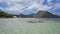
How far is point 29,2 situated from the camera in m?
2.81

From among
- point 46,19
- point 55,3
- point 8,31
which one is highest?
point 55,3

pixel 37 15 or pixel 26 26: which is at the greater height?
pixel 37 15

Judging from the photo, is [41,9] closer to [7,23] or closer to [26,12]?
[26,12]

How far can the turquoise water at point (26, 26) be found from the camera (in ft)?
9.11

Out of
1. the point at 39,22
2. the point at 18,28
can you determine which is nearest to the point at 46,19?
the point at 39,22

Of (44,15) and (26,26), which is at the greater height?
(44,15)

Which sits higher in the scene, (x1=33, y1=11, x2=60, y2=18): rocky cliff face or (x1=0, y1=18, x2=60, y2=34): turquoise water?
(x1=33, y1=11, x2=60, y2=18): rocky cliff face

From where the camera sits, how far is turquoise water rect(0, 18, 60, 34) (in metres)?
2.78

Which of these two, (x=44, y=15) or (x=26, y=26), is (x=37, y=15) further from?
(x=26, y=26)

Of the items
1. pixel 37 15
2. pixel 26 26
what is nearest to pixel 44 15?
pixel 37 15

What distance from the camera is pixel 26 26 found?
279cm

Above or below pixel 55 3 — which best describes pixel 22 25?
below

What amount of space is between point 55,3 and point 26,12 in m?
0.50

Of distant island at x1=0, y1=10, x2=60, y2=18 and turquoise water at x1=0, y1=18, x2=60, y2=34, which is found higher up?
distant island at x1=0, y1=10, x2=60, y2=18
